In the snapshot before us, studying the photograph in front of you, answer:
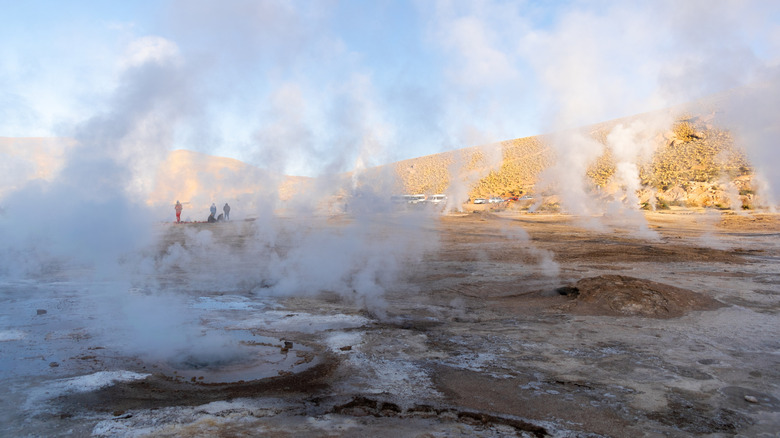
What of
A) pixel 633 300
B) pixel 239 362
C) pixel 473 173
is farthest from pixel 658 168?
pixel 239 362

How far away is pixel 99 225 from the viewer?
36.3 feet

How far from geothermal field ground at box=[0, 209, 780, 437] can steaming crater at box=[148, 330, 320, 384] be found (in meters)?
0.04

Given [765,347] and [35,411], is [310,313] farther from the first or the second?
[765,347]

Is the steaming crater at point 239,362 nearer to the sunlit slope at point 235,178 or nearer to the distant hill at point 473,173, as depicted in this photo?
the distant hill at point 473,173

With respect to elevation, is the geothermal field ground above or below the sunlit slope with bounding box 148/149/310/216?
below

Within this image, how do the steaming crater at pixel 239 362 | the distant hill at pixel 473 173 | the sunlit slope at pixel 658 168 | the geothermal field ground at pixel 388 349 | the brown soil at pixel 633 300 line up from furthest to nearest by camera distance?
1. the sunlit slope at pixel 658 168
2. the distant hill at pixel 473 173
3. the brown soil at pixel 633 300
4. the steaming crater at pixel 239 362
5. the geothermal field ground at pixel 388 349

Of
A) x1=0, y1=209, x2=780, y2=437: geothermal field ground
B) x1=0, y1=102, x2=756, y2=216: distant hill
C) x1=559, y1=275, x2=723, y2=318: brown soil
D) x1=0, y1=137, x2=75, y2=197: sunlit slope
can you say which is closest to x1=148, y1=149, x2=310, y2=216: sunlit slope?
x1=0, y1=102, x2=756, y2=216: distant hill

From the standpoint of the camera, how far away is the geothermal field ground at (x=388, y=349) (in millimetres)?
4488

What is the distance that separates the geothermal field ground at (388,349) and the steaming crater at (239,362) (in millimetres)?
36

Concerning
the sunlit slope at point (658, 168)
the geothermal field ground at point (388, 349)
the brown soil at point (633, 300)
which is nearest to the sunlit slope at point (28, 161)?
the geothermal field ground at point (388, 349)

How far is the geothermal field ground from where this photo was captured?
14.7 ft

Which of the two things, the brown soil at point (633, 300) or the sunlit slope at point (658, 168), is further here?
the sunlit slope at point (658, 168)

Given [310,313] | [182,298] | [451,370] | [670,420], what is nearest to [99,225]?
[182,298]

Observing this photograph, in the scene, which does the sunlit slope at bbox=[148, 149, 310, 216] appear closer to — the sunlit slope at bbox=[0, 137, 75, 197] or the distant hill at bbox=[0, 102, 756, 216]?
the distant hill at bbox=[0, 102, 756, 216]
